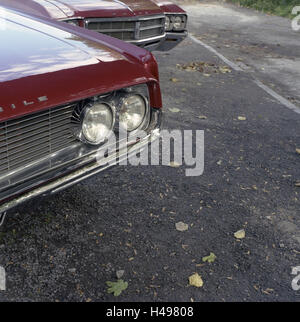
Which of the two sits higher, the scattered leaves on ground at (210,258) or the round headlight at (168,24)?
the round headlight at (168,24)

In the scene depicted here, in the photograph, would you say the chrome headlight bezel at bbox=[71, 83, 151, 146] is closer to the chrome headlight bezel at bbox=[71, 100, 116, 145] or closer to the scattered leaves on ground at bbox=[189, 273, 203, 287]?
the chrome headlight bezel at bbox=[71, 100, 116, 145]

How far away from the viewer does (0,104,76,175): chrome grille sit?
6.21ft

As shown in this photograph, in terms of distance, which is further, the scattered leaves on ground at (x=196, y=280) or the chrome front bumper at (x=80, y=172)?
the scattered leaves on ground at (x=196, y=280)

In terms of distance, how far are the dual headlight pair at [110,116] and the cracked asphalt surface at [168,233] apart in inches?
18.0

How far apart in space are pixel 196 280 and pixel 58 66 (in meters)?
1.47

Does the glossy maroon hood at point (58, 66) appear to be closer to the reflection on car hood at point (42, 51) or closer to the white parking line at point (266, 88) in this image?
the reflection on car hood at point (42, 51)

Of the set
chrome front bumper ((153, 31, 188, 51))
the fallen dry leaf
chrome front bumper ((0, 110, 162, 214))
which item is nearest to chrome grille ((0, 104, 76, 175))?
chrome front bumper ((0, 110, 162, 214))

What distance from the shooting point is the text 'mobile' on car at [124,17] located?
4.34m

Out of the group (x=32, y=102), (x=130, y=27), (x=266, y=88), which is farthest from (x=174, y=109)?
(x=32, y=102)

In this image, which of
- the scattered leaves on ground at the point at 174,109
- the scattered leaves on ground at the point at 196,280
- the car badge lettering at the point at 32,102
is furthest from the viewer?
the scattered leaves on ground at the point at 174,109

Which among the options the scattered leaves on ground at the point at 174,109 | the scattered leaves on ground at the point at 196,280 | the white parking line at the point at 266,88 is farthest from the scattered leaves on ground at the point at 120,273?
the white parking line at the point at 266,88

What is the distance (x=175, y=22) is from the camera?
6059 mm

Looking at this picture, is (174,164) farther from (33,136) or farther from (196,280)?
(33,136)

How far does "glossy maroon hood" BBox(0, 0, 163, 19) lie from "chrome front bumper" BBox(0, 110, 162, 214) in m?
2.27
